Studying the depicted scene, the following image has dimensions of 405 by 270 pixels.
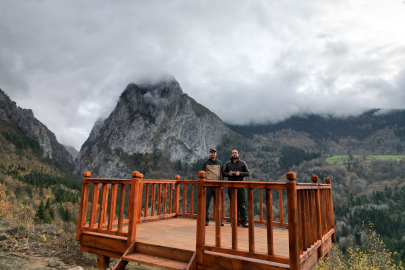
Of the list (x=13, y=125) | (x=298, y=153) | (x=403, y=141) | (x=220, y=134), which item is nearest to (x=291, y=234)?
(x=13, y=125)

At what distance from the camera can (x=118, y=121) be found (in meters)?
130

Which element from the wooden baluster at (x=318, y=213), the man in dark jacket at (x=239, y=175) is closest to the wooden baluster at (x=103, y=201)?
the man in dark jacket at (x=239, y=175)

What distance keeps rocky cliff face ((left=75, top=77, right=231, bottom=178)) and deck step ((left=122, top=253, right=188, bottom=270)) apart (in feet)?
391

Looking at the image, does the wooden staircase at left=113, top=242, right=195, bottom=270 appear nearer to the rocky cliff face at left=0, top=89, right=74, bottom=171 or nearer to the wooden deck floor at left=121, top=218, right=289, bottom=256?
the wooden deck floor at left=121, top=218, right=289, bottom=256

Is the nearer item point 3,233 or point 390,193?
point 3,233

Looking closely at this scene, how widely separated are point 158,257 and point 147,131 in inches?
4962

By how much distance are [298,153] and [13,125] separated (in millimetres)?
137707

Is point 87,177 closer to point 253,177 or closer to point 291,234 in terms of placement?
point 291,234

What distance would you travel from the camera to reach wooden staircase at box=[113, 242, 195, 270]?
337 cm

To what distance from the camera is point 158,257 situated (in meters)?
3.72

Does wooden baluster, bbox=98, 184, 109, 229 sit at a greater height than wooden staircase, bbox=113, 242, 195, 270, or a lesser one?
greater

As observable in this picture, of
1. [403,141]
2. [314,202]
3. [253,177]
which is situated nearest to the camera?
[314,202]

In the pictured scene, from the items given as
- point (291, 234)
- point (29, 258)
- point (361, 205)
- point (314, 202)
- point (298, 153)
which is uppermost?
point (298, 153)

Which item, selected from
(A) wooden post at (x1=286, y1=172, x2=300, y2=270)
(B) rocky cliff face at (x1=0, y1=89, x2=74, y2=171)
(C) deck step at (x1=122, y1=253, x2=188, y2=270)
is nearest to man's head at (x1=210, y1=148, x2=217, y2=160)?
(C) deck step at (x1=122, y1=253, x2=188, y2=270)
